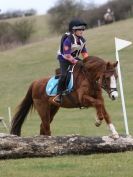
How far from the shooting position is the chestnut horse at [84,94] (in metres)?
11.9

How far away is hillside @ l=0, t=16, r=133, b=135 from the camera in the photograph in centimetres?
2400

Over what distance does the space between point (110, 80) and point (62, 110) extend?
722 inches

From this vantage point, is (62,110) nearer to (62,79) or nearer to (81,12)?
(62,79)

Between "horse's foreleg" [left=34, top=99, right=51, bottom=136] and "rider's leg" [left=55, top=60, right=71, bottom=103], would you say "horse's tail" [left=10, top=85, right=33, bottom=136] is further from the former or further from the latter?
"rider's leg" [left=55, top=60, right=71, bottom=103]

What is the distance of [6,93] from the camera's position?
38312 mm

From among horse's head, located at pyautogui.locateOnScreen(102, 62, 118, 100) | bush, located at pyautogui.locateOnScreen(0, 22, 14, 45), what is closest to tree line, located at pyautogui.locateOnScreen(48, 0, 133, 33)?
bush, located at pyautogui.locateOnScreen(0, 22, 14, 45)

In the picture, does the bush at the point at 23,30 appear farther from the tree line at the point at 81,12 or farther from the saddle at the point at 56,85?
the saddle at the point at 56,85

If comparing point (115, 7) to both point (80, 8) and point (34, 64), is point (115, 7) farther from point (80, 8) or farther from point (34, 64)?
point (34, 64)

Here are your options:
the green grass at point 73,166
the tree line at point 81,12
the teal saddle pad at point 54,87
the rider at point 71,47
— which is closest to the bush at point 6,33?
the tree line at point 81,12

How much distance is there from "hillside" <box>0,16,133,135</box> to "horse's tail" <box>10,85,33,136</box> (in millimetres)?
4726

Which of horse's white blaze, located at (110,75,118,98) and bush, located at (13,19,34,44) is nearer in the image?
horse's white blaze, located at (110,75,118,98)

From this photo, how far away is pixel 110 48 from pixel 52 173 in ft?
140

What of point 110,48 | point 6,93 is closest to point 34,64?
point 110,48

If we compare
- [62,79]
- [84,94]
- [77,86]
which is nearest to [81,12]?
[62,79]
